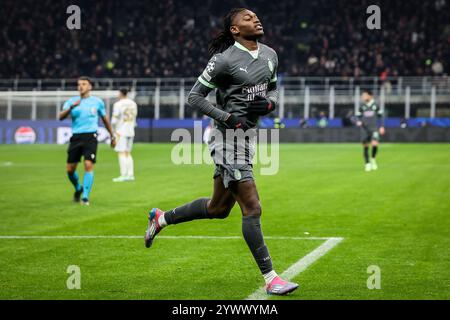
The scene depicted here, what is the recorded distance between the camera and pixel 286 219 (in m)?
12.7

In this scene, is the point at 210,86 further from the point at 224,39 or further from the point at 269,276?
the point at 269,276

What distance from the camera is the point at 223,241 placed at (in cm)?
1030

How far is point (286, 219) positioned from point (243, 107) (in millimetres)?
5539

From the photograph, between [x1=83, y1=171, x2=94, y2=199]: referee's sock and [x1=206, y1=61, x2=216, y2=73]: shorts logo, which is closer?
[x1=206, y1=61, x2=216, y2=73]: shorts logo

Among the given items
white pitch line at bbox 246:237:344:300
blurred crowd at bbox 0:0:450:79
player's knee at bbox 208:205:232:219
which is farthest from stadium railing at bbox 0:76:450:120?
player's knee at bbox 208:205:232:219

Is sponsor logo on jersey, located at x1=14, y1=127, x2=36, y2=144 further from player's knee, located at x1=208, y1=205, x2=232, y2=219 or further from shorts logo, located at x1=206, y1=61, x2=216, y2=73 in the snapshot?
shorts logo, located at x1=206, y1=61, x2=216, y2=73

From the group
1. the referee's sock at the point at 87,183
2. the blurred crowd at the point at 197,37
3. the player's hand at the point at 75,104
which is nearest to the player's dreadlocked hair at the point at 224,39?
the player's hand at the point at 75,104

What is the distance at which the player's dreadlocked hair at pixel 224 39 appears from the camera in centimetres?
758

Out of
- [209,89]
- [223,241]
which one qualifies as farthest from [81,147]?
[209,89]

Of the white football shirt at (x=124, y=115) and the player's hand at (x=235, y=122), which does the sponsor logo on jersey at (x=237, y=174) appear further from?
the white football shirt at (x=124, y=115)

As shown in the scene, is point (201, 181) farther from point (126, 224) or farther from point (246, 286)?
point (246, 286)

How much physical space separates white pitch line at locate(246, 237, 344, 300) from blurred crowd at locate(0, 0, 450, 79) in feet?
135

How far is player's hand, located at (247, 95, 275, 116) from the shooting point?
738cm
